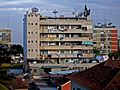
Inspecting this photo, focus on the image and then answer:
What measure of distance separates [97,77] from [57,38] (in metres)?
51.4

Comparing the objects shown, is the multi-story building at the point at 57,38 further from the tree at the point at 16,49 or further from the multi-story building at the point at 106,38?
the multi-story building at the point at 106,38

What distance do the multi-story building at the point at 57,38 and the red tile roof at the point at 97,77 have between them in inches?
1884

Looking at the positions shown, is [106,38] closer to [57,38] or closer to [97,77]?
[57,38]

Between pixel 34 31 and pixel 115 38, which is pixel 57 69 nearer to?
pixel 34 31

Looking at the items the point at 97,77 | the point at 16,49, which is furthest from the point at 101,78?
Result: the point at 16,49

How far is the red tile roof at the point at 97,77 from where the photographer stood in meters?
17.8

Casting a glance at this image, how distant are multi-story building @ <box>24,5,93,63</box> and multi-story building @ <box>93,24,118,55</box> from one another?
6022 centimetres

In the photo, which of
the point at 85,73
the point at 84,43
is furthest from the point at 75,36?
the point at 85,73

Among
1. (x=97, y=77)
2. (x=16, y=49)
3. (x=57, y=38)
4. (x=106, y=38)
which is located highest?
(x=97, y=77)

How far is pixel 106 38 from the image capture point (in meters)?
136

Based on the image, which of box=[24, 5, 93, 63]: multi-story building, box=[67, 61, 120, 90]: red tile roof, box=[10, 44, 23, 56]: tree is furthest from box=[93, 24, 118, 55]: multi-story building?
box=[67, 61, 120, 90]: red tile roof

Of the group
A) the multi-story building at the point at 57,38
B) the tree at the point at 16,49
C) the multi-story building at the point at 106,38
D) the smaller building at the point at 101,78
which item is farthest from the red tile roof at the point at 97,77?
the multi-story building at the point at 106,38

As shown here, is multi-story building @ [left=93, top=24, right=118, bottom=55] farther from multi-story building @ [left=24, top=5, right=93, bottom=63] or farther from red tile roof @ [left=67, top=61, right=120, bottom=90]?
red tile roof @ [left=67, top=61, right=120, bottom=90]

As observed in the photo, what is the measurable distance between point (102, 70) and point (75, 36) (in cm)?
5154
